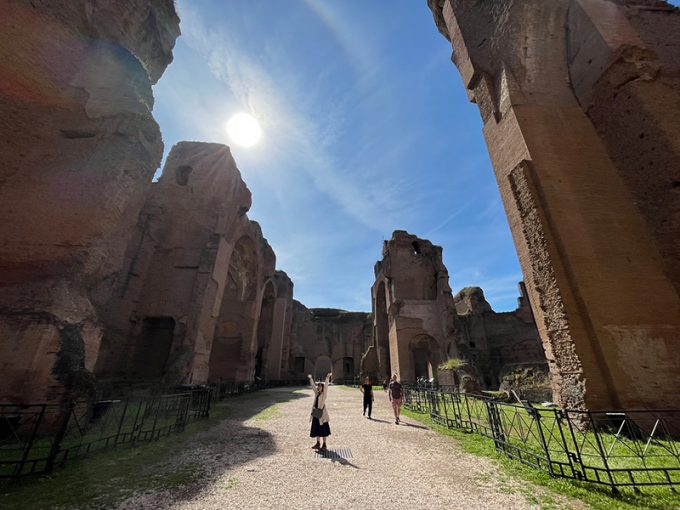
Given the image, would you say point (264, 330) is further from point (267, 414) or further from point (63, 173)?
point (63, 173)

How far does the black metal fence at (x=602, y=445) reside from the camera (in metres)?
3.42

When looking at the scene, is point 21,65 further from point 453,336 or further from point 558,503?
point 453,336

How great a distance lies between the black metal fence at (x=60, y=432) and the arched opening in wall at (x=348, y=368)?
2644 centimetres

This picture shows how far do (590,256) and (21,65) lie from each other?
15323 mm

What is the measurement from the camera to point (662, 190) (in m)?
6.25

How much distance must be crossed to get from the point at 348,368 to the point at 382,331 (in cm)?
1205

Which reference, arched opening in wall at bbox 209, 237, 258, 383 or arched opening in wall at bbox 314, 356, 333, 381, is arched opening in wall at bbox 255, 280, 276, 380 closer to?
arched opening in wall at bbox 209, 237, 258, 383

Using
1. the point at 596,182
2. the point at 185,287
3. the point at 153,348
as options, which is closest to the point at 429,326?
the point at 596,182

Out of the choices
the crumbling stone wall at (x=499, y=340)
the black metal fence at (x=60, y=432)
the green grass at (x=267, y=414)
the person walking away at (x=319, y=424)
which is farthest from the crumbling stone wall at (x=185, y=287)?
the crumbling stone wall at (x=499, y=340)

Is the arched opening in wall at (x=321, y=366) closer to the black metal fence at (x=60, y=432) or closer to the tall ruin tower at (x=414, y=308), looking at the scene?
the tall ruin tower at (x=414, y=308)

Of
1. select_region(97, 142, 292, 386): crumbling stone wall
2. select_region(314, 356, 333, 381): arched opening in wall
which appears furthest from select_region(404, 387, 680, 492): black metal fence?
select_region(314, 356, 333, 381): arched opening in wall

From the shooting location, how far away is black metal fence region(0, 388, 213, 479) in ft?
12.8

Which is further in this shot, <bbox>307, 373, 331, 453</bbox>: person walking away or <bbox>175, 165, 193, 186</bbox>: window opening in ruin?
<bbox>175, 165, 193, 186</bbox>: window opening in ruin

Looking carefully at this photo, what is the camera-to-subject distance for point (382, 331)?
23688mm
